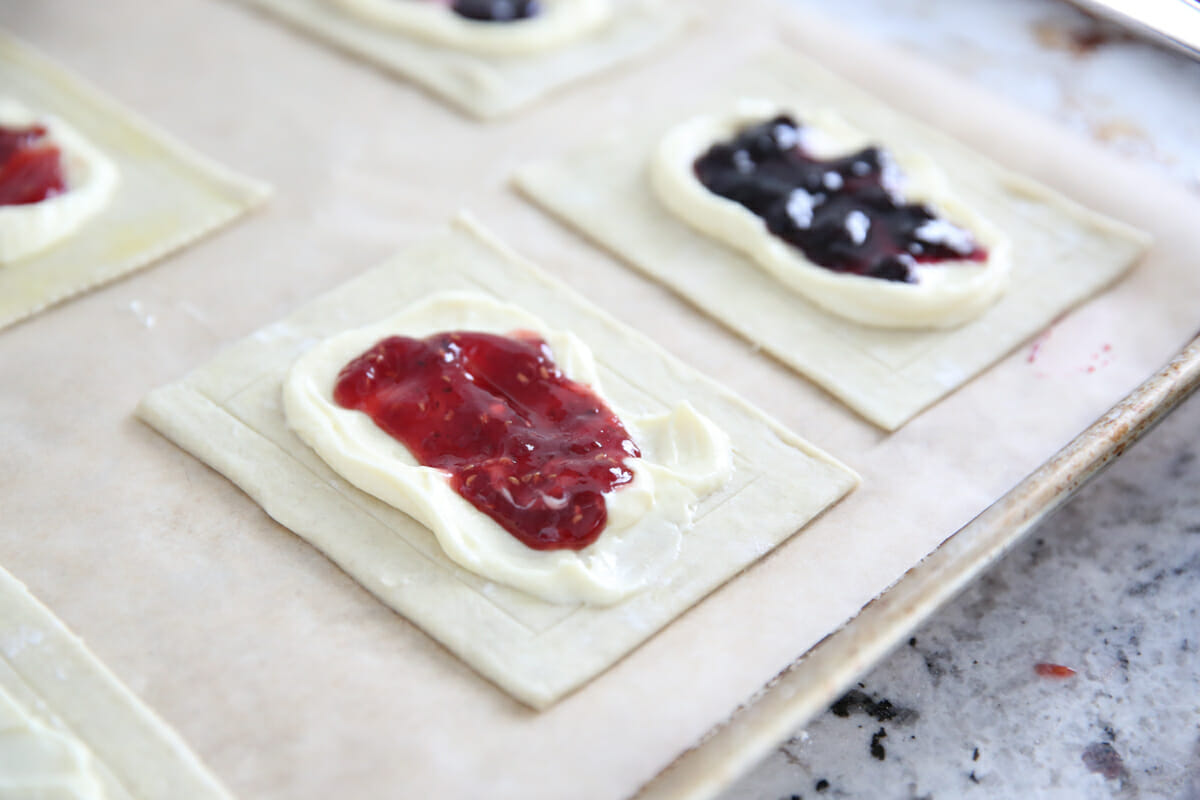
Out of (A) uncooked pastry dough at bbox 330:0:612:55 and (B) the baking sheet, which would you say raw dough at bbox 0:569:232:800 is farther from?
(A) uncooked pastry dough at bbox 330:0:612:55

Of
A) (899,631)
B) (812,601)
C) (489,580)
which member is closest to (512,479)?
(489,580)

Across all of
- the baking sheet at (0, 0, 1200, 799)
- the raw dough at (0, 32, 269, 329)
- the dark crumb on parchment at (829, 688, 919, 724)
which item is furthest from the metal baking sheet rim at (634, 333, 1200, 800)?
the raw dough at (0, 32, 269, 329)

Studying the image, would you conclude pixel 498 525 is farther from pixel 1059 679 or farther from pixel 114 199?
pixel 114 199

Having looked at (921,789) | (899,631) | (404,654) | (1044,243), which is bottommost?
(921,789)

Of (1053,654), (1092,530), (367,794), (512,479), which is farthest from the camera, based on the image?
(1092,530)

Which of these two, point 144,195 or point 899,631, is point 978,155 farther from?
point 144,195
